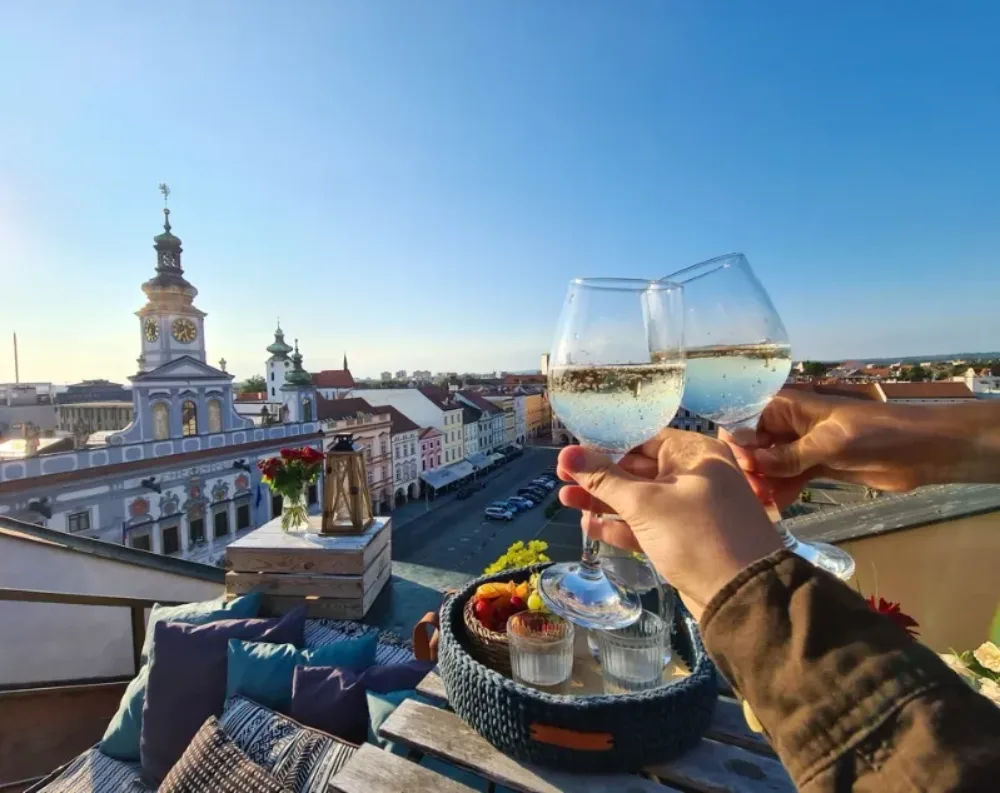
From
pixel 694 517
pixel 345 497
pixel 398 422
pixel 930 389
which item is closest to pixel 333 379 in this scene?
pixel 398 422

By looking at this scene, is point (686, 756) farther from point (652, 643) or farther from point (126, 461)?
point (126, 461)

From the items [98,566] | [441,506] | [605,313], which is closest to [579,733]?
[605,313]

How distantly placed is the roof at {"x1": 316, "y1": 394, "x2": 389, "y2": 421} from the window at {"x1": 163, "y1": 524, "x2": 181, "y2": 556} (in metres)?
10.2

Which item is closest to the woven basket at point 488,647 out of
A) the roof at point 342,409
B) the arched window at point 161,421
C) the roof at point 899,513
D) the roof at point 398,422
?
the roof at point 899,513

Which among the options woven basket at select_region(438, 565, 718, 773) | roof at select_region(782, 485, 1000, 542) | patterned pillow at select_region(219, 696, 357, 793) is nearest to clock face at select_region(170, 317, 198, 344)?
patterned pillow at select_region(219, 696, 357, 793)

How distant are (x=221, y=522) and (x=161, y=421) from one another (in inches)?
165

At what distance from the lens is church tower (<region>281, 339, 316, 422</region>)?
21984 mm

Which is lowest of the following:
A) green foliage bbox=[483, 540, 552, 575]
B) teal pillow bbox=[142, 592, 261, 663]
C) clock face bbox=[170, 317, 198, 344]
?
teal pillow bbox=[142, 592, 261, 663]

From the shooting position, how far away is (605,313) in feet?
3.42

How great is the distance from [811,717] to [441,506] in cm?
3009

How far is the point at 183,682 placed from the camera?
2.23 metres

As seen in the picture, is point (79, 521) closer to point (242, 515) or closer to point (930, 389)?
point (242, 515)

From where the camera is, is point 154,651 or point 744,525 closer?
point 744,525

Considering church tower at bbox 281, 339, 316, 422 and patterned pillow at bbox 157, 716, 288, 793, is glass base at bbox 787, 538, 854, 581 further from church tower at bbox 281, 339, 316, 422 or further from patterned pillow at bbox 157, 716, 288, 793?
church tower at bbox 281, 339, 316, 422
